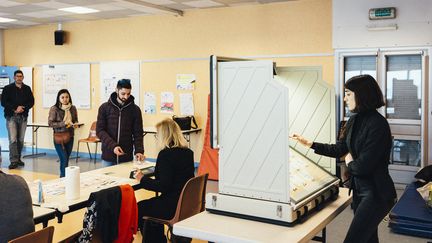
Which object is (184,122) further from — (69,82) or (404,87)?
(404,87)

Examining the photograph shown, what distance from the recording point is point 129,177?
3.41m

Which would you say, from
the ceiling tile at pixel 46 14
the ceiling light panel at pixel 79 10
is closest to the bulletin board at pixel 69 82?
the ceiling tile at pixel 46 14

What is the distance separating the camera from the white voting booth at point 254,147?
83.9 inches

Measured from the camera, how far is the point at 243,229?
210cm

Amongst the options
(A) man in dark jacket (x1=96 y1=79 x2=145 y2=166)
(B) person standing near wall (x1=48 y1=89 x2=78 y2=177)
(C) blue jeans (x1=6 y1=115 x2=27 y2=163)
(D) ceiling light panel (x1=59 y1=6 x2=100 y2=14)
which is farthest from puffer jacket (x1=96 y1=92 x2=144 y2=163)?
(C) blue jeans (x1=6 y1=115 x2=27 y2=163)

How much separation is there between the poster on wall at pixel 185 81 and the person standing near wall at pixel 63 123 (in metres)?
2.21

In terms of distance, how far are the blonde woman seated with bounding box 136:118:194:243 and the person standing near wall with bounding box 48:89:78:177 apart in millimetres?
3221

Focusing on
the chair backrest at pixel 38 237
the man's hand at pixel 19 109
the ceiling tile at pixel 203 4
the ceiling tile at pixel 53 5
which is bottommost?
the chair backrest at pixel 38 237

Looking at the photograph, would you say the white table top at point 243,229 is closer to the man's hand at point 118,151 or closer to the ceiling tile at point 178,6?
the man's hand at point 118,151

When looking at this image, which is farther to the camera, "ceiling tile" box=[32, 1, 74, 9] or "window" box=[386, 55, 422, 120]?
"ceiling tile" box=[32, 1, 74, 9]

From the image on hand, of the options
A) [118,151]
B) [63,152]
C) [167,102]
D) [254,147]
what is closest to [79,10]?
[167,102]

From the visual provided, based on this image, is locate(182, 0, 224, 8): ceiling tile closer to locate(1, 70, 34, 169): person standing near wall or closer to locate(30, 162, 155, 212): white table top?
locate(1, 70, 34, 169): person standing near wall

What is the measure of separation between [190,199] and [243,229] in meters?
1.01

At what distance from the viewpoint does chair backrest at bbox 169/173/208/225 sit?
9.77ft
